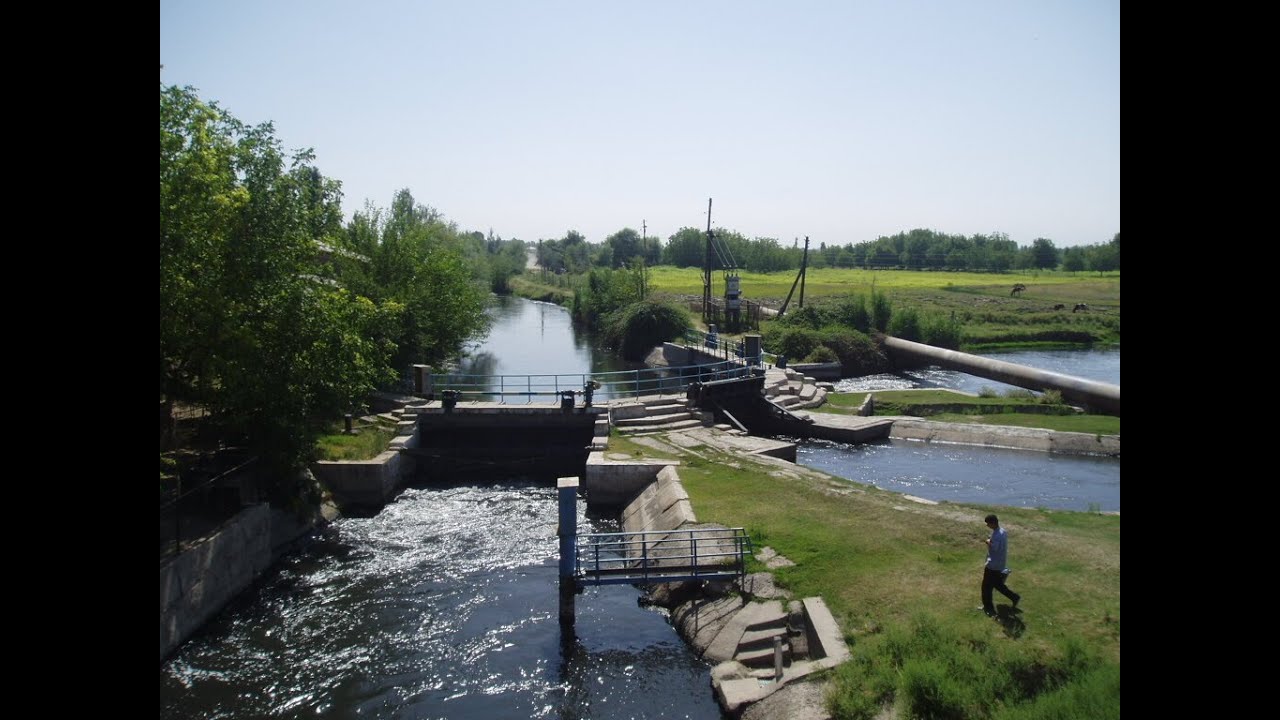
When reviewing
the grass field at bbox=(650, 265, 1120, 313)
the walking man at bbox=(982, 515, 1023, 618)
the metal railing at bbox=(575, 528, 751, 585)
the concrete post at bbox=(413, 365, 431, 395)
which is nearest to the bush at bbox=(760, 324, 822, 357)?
the grass field at bbox=(650, 265, 1120, 313)

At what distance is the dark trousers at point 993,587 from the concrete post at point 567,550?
6.83m

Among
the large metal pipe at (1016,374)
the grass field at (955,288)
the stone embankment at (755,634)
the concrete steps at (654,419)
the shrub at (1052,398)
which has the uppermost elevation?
the grass field at (955,288)

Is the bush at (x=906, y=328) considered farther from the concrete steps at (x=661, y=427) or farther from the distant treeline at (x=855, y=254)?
the distant treeline at (x=855, y=254)

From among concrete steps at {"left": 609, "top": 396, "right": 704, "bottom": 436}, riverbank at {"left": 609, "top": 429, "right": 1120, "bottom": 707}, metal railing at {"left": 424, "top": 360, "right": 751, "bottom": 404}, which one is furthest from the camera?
metal railing at {"left": 424, "top": 360, "right": 751, "bottom": 404}

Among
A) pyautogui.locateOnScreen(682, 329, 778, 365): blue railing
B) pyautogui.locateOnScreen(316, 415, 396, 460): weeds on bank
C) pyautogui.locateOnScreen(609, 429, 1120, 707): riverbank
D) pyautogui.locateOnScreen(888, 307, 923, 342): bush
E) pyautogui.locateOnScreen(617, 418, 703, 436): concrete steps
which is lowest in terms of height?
pyautogui.locateOnScreen(609, 429, 1120, 707): riverbank

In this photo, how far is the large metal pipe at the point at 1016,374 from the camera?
32594mm

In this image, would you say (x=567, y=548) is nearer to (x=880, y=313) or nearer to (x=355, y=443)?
(x=355, y=443)

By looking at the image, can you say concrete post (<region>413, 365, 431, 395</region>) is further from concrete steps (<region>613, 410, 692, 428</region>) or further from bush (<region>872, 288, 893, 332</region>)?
bush (<region>872, 288, 893, 332</region>)

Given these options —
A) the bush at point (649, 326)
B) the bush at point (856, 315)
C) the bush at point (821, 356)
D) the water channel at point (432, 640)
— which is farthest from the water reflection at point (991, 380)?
the water channel at point (432, 640)

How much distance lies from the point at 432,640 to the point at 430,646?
0.73 ft

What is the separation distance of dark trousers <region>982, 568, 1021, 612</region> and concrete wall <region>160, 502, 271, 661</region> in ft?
43.7

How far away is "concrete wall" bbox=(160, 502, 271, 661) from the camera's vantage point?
14.9 metres

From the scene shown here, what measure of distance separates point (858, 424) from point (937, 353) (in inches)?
763
